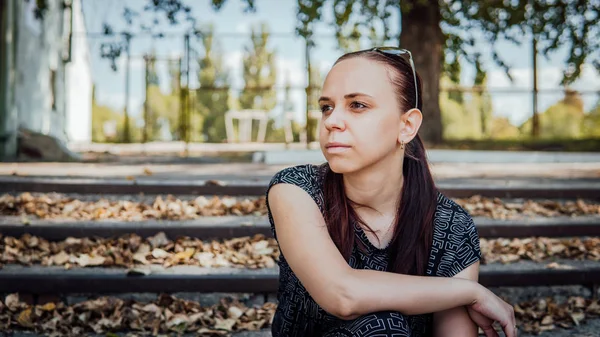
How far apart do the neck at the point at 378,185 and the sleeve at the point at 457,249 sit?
207 millimetres

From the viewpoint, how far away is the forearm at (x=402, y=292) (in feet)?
6.48

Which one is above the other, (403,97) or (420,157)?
(403,97)

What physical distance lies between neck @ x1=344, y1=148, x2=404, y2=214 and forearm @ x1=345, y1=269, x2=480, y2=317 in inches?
12.1

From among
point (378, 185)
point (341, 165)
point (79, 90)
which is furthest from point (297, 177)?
point (79, 90)

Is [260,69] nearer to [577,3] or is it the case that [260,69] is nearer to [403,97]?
[577,3]

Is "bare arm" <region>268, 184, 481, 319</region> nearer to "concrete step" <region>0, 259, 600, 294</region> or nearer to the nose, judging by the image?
the nose

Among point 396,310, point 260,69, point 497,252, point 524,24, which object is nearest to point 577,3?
point 524,24

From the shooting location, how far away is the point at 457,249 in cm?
223

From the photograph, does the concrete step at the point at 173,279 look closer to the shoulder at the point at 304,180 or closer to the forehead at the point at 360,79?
the shoulder at the point at 304,180

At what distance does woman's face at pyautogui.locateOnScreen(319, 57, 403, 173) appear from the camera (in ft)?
6.86

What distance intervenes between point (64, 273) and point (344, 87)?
2.47 m

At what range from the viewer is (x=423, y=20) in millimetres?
11906

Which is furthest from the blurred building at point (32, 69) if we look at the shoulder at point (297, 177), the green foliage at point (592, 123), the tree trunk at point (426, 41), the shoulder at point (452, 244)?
the green foliage at point (592, 123)

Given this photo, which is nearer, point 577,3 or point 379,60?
point 379,60
